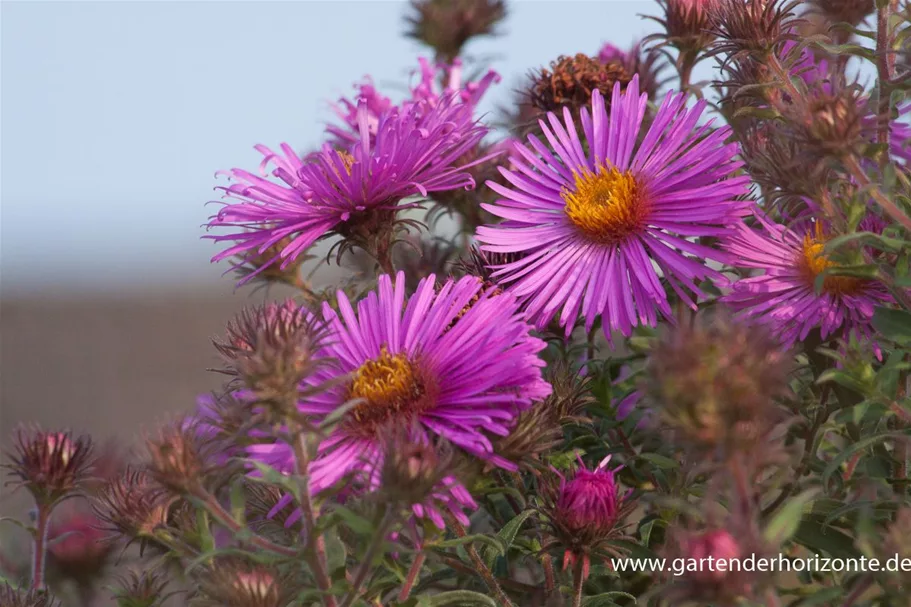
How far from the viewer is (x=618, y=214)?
3.75 ft

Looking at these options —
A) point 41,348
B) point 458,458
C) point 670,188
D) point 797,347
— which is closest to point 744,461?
point 458,458

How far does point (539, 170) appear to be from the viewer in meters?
1.26

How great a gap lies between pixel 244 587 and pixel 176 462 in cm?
11

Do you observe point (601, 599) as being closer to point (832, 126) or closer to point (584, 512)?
point (584, 512)

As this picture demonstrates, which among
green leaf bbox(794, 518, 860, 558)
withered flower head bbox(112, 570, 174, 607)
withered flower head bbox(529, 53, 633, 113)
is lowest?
withered flower head bbox(112, 570, 174, 607)

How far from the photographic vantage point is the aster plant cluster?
0.75 m

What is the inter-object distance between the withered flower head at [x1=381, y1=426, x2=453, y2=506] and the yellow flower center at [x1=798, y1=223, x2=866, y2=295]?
48cm

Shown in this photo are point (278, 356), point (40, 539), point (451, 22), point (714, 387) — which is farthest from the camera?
point (451, 22)

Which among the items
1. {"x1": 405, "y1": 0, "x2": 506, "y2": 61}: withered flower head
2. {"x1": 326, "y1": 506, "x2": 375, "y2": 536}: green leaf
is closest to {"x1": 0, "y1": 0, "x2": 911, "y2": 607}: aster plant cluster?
{"x1": 326, "y1": 506, "x2": 375, "y2": 536}: green leaf

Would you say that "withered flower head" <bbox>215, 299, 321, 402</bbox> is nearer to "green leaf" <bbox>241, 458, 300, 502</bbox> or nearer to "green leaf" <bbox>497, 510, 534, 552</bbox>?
"green leaf" <bbox>241, 458, 300, 502</bbox>

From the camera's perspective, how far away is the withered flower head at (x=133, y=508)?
1.01m

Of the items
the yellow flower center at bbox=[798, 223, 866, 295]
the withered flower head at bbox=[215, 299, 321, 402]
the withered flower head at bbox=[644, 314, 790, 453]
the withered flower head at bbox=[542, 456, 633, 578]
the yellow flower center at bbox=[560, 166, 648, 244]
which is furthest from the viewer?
the yellow flower center at bbox=[560, 166, 648, 244]

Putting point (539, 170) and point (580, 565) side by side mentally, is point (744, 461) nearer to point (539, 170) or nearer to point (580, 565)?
point (580, 565)

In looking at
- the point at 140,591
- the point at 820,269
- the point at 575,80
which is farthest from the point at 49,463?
the point at 820,269
